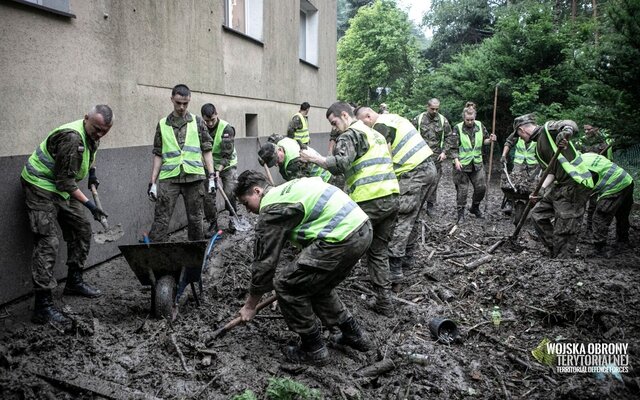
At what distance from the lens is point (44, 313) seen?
12.7ft

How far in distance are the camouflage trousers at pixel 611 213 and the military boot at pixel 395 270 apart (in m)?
3.59

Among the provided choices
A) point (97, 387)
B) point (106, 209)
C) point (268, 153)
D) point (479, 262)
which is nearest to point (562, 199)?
point (479, 262)

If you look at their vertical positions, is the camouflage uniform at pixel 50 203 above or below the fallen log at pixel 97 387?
above

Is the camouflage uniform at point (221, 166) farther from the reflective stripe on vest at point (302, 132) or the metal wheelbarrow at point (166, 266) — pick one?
the reflective stripe on vest at point (302, 132)

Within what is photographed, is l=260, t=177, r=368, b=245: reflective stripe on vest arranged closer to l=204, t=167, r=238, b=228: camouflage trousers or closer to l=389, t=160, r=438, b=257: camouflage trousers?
l=389, t=160, r=438, b=257: camouflage trousers

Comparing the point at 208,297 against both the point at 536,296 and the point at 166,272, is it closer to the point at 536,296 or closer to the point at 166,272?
the point at 166,272

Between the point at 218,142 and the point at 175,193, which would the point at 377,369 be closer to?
the point at 175,193

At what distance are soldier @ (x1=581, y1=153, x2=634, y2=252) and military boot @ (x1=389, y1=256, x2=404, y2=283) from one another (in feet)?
11.3

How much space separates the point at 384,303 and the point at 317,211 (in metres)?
1.77

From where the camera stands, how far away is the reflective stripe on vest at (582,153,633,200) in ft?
21.4

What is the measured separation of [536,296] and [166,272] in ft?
12.3

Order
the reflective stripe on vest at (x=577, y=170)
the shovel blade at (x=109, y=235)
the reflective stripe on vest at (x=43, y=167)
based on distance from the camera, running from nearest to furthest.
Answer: the reflective stripe on vest at (x=43, y=167)
the shovel blade at (x=109, y=235)
the reflective stripe on vest at (x=577, y=170)

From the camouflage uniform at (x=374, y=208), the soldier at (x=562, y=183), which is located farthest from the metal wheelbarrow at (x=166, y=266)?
the soldier at (x=562, y=183)

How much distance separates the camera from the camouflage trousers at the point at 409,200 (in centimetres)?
527
